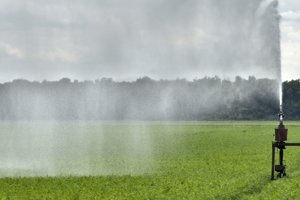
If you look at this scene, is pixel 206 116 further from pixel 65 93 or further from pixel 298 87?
pixel 65 93

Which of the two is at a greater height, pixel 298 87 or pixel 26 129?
pixel 298 87

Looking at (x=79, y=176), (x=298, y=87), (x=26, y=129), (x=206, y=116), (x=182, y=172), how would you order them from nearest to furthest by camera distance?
(x=79, y=176) < (x=182, y=172) < (x=26, y=129) < (x=206, y=116) < (x=298, y=87)

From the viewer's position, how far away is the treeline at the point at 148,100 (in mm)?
77938

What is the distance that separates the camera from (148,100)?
10338cm

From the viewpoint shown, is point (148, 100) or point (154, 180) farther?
point (148, 100)

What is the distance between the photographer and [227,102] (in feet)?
525

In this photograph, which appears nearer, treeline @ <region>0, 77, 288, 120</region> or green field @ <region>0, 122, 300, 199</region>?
green field @ <region>0, 122, 300, 199</region>

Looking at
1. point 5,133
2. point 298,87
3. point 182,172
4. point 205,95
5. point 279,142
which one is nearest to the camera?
point 279,142

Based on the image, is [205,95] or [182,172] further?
[205,95]

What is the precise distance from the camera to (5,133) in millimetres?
73812

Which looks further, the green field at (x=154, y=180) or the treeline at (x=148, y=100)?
the treeline at (x=148, y=100)

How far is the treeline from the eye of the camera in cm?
7794

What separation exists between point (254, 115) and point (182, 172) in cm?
11765

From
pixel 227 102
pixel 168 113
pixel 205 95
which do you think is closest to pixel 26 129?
pixel 205 95
